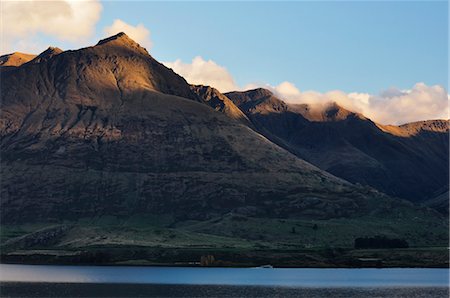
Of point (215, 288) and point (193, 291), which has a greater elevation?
point (215, 288)

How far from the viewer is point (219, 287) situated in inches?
7018

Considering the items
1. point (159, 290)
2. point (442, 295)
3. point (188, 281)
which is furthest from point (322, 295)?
point (188, 281)

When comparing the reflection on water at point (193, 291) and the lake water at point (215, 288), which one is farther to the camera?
the lake water at point (215, 288)

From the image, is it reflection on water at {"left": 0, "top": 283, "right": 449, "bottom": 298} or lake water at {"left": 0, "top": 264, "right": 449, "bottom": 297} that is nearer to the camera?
reflection on water at {"left": 0, "top": 283, "right": 449, "bottom": 298}

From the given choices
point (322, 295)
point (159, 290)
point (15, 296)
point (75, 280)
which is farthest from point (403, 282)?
point (15, 296)

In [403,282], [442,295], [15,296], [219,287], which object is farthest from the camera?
[403,282]

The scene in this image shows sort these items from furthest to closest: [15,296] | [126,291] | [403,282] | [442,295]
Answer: [403,282], [126,291], [442,295], [15,296]

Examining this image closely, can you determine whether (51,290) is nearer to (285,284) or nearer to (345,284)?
(285,284)

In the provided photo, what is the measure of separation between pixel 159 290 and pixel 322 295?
36099 millimetres

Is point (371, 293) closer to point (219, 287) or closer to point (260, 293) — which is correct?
point (260, 293)

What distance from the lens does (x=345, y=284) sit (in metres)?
188

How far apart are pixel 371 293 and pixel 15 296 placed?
70.1m

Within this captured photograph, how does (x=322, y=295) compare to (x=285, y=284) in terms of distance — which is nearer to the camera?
(x=322, y=295)

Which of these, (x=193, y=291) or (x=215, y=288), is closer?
→ (x=193, y=291)
